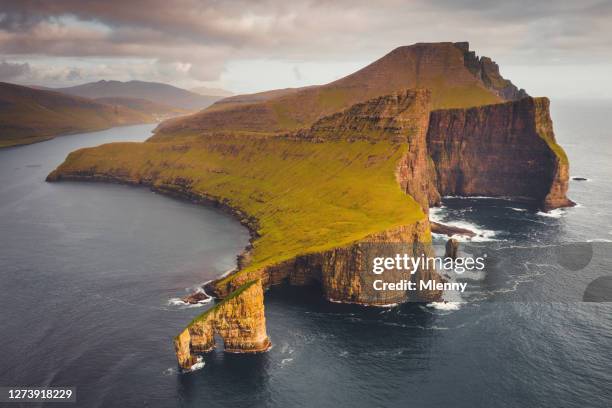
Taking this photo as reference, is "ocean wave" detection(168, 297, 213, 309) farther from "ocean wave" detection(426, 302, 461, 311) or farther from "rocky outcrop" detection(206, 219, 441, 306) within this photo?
"ocean wave" detection(426, 302, 461, 311)

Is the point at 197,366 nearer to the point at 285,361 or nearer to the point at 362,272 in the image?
the point at 285,361

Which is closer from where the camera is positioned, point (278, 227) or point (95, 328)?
point (95, 328)

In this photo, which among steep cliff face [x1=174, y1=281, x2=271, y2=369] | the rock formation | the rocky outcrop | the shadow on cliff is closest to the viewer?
the shadow on cliff

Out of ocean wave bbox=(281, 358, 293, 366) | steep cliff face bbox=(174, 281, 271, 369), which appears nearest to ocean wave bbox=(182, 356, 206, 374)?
A: steep cliff face bbox=(174, 281, 271, 369)

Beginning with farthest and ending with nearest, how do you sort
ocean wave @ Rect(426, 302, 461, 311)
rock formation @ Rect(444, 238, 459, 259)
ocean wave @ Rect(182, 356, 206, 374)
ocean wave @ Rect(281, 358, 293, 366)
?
rock formation @ Rect(444, 238, 459, 259), ocean wave @ Rect(426, 302, 461, 311), ocean wave @ Rect(281, 358, 293, 366), ocean wave @ Rect(182, 356, 206, 374)

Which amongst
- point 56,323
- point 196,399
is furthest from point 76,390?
point 56,323

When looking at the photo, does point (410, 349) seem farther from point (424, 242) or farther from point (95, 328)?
point (95, 328)

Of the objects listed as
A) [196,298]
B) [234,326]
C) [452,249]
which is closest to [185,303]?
[196,298]

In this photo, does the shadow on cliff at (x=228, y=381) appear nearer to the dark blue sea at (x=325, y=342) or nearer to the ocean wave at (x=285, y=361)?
the dark blue sea at (x=325, y=342)
